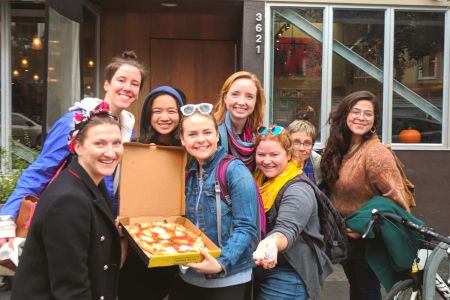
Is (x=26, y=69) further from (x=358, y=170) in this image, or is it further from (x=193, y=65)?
(x=358, y=170)

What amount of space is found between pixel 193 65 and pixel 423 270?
5.73 meters

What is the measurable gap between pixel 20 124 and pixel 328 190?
4.94 meters

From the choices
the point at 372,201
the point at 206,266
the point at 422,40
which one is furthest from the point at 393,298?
the point at 422,40

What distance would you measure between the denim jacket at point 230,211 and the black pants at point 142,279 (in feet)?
1.46

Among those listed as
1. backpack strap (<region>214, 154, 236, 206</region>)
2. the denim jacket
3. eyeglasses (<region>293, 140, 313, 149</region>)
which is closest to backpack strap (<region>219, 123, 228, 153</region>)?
the denim jacket

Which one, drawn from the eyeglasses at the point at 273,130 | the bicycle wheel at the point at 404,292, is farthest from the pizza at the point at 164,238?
the bicycle wheel at the point at 404,292

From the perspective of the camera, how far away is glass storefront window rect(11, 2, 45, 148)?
659 centimetres

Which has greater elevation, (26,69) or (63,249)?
(26,69)

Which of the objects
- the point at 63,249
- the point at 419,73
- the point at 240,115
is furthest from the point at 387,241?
the point at 419,73

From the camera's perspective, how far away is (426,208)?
6.56m

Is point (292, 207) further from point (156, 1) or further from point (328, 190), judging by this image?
point (156, 1)

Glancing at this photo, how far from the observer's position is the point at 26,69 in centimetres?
665

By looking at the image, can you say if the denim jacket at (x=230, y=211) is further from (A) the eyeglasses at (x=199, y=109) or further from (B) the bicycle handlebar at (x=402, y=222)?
(B) the bicycle handlebar at (x=402, y=222)

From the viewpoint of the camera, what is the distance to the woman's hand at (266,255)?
209cm
